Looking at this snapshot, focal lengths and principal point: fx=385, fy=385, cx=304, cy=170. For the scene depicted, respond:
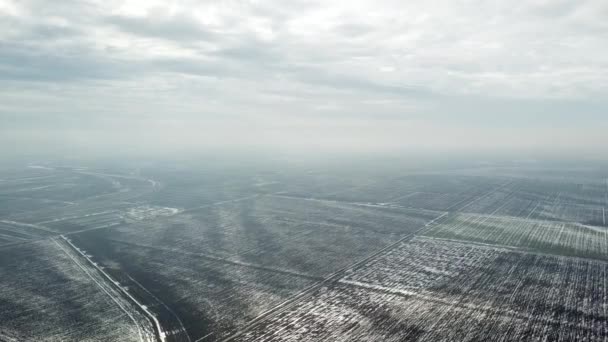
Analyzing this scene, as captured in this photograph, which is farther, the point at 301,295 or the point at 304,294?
the point at 304,294

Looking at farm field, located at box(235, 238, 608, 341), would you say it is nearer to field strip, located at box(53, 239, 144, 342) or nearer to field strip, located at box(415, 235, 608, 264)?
field strip, located at box(415, 235, 608, 264)

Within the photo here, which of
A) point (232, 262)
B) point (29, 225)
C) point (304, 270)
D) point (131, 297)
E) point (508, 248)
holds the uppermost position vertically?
point (508, 248)

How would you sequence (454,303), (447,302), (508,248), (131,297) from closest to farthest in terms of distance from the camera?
(454,303) < (447,302) < (131,297) < (508,248)

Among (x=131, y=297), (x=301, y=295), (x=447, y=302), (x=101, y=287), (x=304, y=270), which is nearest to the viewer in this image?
(x=447, y=302)

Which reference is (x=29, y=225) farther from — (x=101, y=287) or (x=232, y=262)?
(x=232, y=262)

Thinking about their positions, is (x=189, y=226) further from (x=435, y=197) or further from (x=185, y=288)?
(x=435, y=197)

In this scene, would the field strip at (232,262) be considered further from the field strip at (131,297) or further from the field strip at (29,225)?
the field strip at (29,225)

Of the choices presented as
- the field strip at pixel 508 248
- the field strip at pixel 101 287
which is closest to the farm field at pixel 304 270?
the field strip at pixel 101 287

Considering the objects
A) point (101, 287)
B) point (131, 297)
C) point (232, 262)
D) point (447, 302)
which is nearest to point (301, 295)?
point (447, 302)
